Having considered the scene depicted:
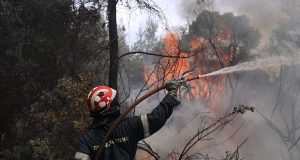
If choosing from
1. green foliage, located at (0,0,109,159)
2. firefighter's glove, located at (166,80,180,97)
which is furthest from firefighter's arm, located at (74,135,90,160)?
green foliage, located at (0,0,109,159)

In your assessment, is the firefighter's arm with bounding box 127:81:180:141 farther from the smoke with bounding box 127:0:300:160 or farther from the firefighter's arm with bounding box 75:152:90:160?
the smoke with bounding box 127:0:300:160

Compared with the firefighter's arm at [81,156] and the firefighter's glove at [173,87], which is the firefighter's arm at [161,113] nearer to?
the firefighter's glove at [173,87]

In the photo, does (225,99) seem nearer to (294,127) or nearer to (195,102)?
(195,102)

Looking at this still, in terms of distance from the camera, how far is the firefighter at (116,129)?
4305 millimetres

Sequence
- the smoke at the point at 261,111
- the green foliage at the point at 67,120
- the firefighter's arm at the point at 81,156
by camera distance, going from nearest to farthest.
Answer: the firefighter's arm at the point at 81,156
the green foliage at the point at 67,120
the smoke at the point at 261,111

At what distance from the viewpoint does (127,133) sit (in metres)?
4.39

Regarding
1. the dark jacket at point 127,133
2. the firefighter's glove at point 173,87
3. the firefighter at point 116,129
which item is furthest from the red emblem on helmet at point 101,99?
the firefighter's glove at point 173,87

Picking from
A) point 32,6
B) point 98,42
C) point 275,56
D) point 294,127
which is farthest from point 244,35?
point 32,6

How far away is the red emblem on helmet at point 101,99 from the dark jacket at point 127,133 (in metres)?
0.16

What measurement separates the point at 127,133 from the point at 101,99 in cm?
42

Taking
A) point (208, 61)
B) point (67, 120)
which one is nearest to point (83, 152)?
point (67, 120)

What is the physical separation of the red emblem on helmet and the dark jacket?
0.16m

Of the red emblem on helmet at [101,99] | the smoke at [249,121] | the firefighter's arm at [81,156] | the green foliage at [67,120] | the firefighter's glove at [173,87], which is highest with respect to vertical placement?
the firefighter's glove at [173,87]

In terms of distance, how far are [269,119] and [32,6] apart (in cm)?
Answer: 1777
